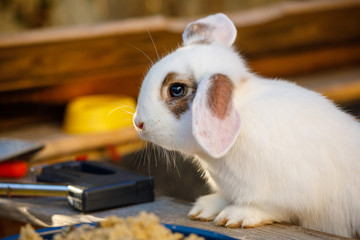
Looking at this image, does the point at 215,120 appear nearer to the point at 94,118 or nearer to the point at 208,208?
the point at 208,208

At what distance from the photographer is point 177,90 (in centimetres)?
97

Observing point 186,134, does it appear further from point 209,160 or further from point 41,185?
point 41,185

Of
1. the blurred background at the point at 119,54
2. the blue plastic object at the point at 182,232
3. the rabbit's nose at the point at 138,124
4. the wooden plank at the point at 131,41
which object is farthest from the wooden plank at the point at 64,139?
the blue plastic object at the point at 182,232

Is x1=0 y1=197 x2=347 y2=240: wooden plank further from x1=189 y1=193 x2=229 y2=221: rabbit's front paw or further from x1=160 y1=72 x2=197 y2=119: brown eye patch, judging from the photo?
x1=160 y1=72 x2=197 y2=119: brown eye patch

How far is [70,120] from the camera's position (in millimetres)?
2521

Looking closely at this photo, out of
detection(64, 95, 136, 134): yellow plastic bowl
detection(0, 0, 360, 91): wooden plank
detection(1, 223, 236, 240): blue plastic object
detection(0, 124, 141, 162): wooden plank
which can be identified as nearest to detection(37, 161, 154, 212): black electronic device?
detection(1, 223, 236, 240): blue plastic object

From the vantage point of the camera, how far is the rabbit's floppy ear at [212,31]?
115 cm

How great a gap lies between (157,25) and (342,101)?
1172 mm

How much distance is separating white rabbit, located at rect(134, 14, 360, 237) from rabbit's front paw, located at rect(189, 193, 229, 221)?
0.07 feet

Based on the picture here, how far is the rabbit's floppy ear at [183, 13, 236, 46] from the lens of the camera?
115 centimetres

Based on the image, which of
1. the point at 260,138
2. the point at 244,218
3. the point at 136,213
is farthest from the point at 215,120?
the point at 136,213

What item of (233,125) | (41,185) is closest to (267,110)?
(233,125)

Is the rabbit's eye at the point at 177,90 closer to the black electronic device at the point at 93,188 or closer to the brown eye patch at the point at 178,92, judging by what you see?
the brown eye patch at the point at 178,92

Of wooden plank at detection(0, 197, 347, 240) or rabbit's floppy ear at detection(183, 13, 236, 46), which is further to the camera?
rabbit's floppy ear at detection(183, 13, 236, 46)
